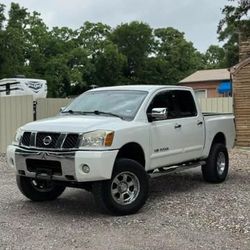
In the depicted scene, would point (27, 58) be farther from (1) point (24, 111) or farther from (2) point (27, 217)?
(2) point (27, 217)

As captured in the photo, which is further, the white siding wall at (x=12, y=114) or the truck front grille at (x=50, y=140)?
the white siding wall at (x=12, y=114)

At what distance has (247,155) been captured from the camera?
51.5 ft

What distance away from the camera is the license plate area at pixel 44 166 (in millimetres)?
7543

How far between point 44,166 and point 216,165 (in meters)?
4.02

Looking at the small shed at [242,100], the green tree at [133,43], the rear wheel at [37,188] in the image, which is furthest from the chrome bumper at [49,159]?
the green tree at [133,43]

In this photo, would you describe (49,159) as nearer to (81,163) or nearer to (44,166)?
(44,166)

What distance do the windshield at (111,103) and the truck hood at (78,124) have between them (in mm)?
324

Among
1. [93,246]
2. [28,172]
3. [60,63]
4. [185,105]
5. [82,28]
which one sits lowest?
[93,246]

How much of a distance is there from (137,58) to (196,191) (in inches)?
2346

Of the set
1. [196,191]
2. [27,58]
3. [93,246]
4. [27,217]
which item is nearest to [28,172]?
[27,217]

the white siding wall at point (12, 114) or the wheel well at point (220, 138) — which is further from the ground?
Answer: the white siding wall at point (12, 114)

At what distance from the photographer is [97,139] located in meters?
7.44

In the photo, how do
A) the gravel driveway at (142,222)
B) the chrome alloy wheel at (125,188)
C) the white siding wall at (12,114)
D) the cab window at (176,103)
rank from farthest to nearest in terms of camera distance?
the white siding wall at (12,114) < the cab window at (176,103) < the chrome alloy wheel at (125,188) < the gravel driveway at (142,222)

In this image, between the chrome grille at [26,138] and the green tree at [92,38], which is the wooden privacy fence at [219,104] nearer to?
the chrome grille at [26,138]
